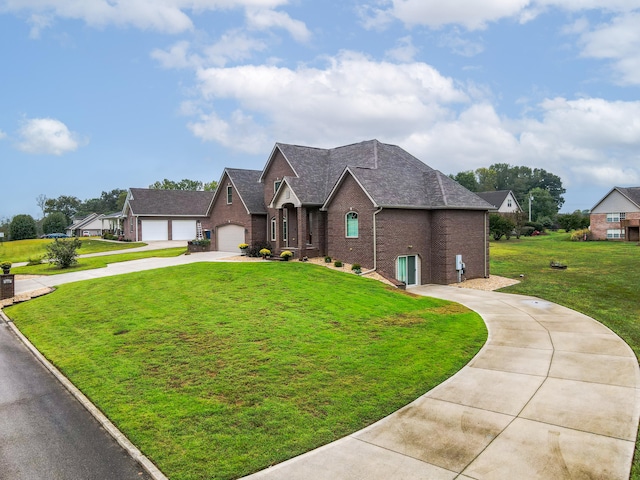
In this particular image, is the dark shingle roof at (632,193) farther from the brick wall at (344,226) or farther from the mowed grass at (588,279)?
the brick wall at (344,226)

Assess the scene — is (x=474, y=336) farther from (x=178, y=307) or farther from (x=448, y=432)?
(x=178, y=307)

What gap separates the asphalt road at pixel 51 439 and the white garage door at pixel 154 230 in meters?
47.9

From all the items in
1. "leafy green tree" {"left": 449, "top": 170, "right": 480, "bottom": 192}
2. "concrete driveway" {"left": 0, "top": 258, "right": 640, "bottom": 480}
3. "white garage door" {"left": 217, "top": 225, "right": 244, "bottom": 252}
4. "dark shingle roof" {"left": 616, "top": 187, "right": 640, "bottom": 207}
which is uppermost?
"leafy green tree" {"left": 449, "top": 170, "right": 480, "bottom": 192}

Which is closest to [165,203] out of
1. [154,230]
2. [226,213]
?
[154,230]

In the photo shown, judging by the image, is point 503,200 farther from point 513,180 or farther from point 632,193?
point 513,180

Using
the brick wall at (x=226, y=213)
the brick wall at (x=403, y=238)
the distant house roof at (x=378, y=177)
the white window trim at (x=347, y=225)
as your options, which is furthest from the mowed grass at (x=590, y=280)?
the brick wall at (x=226, y=213)

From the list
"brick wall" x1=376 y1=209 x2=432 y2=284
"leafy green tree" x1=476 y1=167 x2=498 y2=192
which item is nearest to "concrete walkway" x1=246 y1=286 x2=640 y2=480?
"brick wall" x1=376 y1=209 x2=432 y2=284

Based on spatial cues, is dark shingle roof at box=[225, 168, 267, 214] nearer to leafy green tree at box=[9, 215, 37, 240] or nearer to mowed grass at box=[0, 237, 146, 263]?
mowed grass at box=[0, 237, 146, 263]

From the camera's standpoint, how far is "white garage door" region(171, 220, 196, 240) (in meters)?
57.8

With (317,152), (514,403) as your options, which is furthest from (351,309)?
(317,152)

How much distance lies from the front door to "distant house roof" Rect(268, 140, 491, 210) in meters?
3.35

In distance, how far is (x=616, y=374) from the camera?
988cm

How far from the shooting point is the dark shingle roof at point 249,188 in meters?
34.5

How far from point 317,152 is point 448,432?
1150 inches
